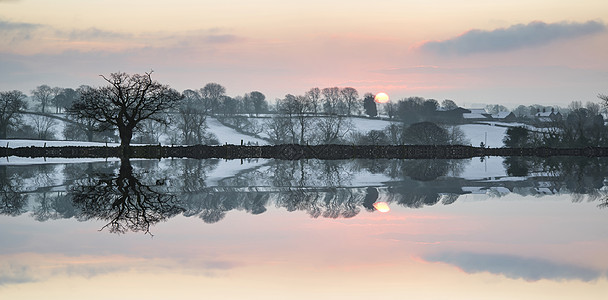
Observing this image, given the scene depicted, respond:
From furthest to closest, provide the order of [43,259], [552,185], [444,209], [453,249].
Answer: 1. [552,185]
2. [444,209]
3. [453,249]
4. [43,259]

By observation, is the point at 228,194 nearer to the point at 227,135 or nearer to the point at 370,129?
the point at 227,135

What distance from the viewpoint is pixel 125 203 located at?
21906 mm

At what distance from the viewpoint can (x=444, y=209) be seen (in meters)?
21.3

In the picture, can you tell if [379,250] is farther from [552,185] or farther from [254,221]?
[552,185]

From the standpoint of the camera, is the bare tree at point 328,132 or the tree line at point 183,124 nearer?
the tree line at point 183,124

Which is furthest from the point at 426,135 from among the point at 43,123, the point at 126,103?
the point at 43,123

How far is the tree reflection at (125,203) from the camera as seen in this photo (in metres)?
18.2

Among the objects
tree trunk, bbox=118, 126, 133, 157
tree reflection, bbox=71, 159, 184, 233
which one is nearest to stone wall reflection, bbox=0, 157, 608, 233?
tree reflection, bbox=71, 159, 184, 233

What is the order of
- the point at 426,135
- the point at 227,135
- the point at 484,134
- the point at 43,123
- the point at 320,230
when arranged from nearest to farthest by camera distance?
the point at 320,230 → the point at 426,135 → the point at 484,134 → the point at 227,135 → the point at 43,123

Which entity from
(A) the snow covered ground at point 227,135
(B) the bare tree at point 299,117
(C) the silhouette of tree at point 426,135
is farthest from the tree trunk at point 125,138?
(A) the snow covered ground at point 227,135

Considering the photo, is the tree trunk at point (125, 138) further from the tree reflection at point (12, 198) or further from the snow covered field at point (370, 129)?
the snow covered field at point (370, 129)

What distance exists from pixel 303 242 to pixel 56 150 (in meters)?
64.6

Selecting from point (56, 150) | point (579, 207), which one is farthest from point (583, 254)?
point (56, 150)

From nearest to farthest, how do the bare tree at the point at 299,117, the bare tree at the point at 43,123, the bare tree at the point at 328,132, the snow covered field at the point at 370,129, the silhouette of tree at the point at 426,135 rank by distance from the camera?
1. the silhouette of tree at the point at 426,135
2. the bare tree at the point at 328,132
3. the bare tree at the point at 299,117
4. the snow covered field at the point at 370,129
5. the bare tree at the point at 43,123
